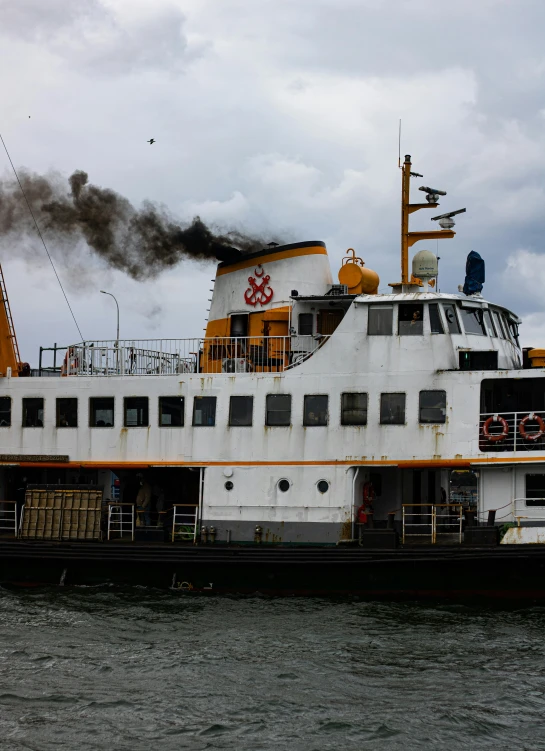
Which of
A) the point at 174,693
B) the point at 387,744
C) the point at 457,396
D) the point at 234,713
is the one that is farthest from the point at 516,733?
the point at 457,396

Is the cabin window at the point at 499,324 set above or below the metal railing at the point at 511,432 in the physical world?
above

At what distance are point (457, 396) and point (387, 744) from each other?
9.06m

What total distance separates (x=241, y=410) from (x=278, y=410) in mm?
840

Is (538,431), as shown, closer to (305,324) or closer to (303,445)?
(303,445)

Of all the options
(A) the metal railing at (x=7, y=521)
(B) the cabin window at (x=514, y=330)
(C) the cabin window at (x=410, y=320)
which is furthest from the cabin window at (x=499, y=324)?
(A) the metal railing at (x=7, y=521)

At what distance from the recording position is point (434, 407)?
66.6 ft

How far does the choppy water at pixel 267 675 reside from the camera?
12859 mm

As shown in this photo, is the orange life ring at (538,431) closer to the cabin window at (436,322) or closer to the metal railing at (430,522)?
the metal railing at (430,522)

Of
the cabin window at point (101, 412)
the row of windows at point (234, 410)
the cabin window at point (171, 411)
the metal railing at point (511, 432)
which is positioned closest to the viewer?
the metal railing at point (511, 432)

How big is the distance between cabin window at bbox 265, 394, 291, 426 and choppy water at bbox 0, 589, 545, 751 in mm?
3821

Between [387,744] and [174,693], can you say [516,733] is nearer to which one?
[387,744]

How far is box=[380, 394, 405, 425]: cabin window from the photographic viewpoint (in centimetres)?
2047

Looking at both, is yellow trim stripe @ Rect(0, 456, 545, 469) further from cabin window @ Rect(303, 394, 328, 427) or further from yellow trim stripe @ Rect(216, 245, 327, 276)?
yellow trim stripe @ Rect(216, 245, 327, 276)

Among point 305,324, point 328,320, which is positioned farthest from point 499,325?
point 305,324
